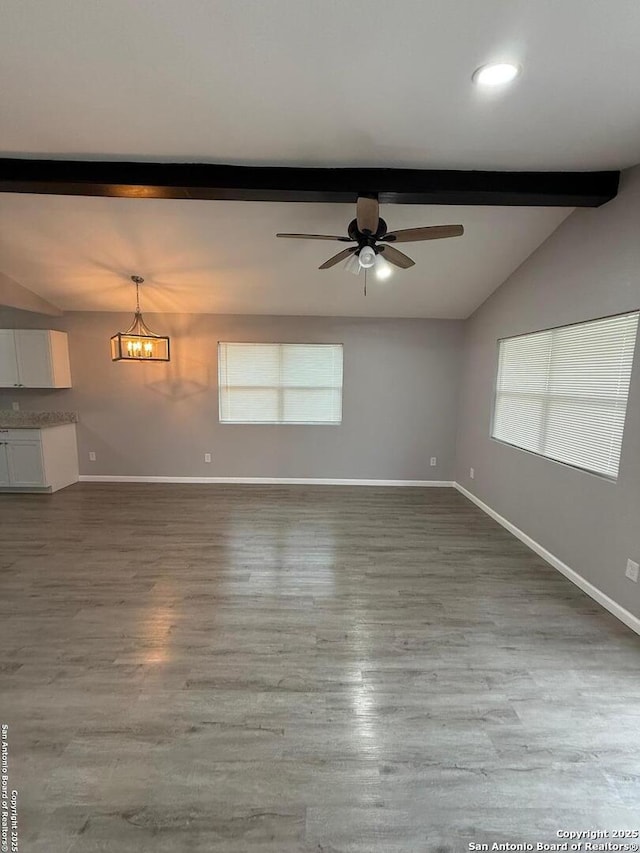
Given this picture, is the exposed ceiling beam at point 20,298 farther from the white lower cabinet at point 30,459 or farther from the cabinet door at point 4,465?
the cabinet door at point 4,465

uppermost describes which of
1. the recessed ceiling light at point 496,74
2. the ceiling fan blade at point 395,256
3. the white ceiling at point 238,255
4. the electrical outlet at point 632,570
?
the recessed ceiling light at point 496,74

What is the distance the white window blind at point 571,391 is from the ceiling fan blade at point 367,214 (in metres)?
1.85

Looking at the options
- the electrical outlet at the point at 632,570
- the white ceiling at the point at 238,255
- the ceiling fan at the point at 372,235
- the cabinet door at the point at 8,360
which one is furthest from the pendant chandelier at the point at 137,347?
the electrical outlet at the point at 632,570

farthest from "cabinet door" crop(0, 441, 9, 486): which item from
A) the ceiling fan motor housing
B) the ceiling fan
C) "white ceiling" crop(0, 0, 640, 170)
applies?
the ceiling fan motor housing

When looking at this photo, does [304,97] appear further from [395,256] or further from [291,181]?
[395,256]

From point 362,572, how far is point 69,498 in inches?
156

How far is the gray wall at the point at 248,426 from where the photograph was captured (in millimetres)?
5230

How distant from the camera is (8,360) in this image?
491 cm

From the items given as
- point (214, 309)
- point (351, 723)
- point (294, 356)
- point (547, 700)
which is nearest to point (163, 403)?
point (214, 309)

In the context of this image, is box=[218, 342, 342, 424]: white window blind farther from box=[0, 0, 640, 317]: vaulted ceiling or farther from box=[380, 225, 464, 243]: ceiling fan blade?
box=[380, 225, 464, 243]: ceiling fan blade

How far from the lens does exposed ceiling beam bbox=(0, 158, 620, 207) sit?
2.56m

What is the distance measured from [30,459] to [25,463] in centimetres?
9

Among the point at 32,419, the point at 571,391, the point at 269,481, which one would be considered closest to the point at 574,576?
the point at 571,391

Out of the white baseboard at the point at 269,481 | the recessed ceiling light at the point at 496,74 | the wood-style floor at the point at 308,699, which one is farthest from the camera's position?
the white baseboard at the point at 269,481
